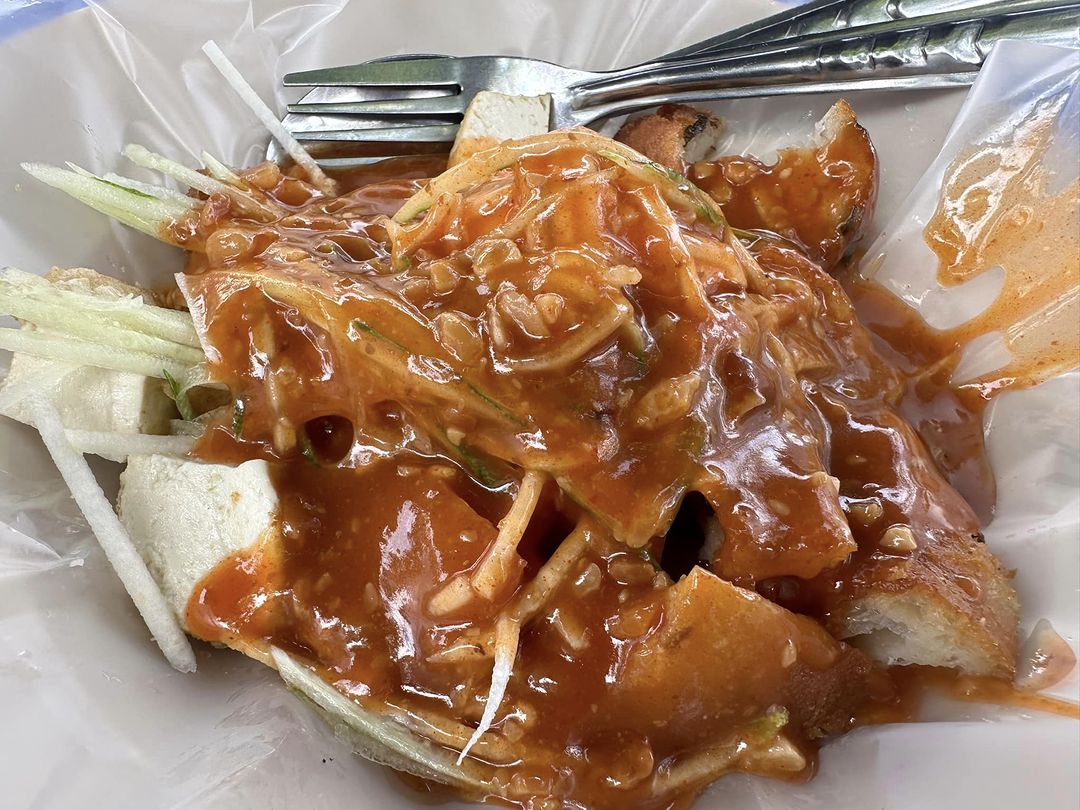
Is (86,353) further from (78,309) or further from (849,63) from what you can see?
(849,63)

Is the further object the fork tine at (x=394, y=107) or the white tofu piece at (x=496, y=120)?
the fork tine at (x=394, y=107)

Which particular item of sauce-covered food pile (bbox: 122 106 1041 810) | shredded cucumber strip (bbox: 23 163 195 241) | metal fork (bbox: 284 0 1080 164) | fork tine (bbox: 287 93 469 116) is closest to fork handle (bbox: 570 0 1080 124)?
metal fork (bbox: 284 0 1080 164)

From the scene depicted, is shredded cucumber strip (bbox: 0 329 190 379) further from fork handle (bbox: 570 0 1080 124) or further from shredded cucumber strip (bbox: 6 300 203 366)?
fork handle (bbox: 570 0 1080 124)

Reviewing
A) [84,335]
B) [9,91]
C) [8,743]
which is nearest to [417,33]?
[9,91]

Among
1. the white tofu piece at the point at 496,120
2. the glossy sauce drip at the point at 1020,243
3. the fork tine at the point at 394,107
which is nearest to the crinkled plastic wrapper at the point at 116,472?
the glossy sauce drip at the point at 1020,243

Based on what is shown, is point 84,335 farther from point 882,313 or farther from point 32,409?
point 882,313

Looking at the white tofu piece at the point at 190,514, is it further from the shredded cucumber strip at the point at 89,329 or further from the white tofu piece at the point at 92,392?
the shredded cucumber strip at the point at 89,329
